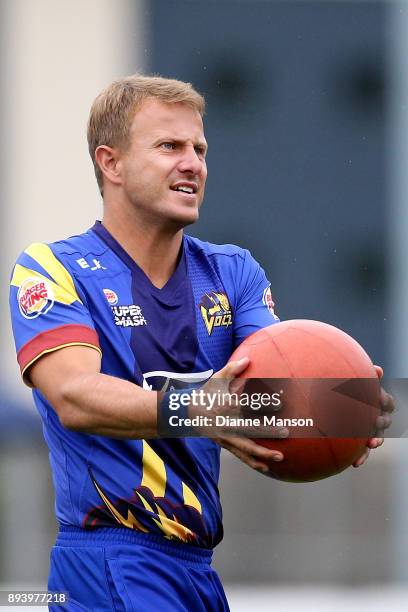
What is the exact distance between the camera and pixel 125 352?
408cm

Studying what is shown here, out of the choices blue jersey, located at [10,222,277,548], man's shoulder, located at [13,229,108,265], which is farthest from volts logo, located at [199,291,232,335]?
man's shoulder, located at [13,229,108,265]

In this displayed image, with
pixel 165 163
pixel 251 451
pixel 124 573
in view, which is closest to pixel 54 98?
pixel 165 163

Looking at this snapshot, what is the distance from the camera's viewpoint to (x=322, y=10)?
37.7 feet

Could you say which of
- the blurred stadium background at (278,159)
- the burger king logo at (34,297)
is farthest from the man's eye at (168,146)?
the blurred stadium background at (278,159)

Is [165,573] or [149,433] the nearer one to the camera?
[149,433]

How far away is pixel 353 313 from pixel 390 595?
253 cm

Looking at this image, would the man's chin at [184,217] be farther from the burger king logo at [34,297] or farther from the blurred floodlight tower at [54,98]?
the blurred floodlight tower at [54,98]

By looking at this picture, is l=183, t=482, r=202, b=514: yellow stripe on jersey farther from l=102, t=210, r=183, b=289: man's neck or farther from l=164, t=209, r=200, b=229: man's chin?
l=164, t=209, r=200, b=229: man's chin

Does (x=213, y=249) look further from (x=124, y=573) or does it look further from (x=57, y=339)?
(x=124, y=573)

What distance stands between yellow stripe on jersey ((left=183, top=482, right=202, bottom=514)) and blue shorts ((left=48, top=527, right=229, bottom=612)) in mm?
126

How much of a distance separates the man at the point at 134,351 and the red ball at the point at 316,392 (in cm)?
9

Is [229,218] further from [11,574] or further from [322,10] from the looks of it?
[11,574]

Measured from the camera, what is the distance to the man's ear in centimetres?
438

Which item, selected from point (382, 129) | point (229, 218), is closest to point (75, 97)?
point (229, 218)
